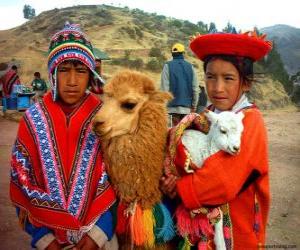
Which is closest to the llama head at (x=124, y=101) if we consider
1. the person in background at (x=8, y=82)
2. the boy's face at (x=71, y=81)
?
the boy's face at (x=71, y=81)

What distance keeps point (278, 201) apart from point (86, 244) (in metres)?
4.07

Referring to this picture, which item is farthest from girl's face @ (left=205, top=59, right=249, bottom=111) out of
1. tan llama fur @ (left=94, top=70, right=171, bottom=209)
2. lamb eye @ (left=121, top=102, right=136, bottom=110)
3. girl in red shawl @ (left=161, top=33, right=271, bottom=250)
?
lamb eye @ (left=121, top=102, right=136, bottom=110)

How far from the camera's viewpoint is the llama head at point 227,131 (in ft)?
5.91

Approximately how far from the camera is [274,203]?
5496mm

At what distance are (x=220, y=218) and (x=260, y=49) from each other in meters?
0.87

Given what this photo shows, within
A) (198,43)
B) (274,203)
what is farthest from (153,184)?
(274,203)

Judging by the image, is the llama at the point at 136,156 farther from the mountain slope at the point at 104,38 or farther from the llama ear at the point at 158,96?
the mountain slope at the point at 104,38

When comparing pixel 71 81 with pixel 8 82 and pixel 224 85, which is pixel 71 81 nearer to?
pixel 224 85

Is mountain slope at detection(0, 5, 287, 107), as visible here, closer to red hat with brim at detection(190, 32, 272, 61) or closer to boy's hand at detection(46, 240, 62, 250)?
red hat with brim at detection(190, 32, 272, 61)

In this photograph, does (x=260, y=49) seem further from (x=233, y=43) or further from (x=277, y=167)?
(x=277, y=167)

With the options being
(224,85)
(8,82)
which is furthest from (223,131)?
(8,82)

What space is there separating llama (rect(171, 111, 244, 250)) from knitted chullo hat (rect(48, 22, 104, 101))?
0.69m

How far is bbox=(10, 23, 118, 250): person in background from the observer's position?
2074mm

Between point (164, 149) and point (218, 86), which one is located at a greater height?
point (218, 86)
